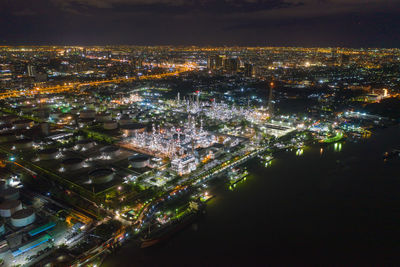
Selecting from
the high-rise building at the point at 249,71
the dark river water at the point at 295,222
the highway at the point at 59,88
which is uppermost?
the high-rise building at the point at 249,71

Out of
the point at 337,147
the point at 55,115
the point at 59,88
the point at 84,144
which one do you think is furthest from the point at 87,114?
the point at 337,147

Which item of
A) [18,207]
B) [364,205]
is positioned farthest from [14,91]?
[364,205]

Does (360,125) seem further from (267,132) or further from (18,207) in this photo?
(18,207)

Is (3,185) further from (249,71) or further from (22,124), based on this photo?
(249,71)

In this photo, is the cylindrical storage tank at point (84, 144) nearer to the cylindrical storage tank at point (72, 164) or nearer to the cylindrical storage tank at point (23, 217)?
the cylindrical storage tank at point (72, 164)

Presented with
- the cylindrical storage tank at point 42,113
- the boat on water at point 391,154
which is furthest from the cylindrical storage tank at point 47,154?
the boat on water at point 391,154

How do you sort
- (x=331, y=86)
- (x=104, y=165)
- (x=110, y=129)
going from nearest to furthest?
1. (x=104, y=165)
2. (x=110, y=129)
3. (x=331, y=86)

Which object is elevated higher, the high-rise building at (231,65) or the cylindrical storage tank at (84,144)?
the high-rise building at (231,65)
